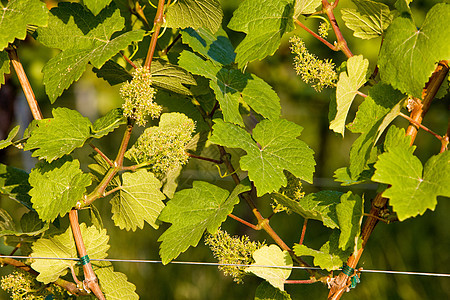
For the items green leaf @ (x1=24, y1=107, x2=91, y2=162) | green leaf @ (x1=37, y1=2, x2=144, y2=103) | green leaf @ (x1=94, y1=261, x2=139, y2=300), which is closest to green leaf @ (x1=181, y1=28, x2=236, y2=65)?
green leaf @ (x1=37, y1=2, x2=144, y2=103)

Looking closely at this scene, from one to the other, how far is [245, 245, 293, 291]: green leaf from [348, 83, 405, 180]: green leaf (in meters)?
0.19

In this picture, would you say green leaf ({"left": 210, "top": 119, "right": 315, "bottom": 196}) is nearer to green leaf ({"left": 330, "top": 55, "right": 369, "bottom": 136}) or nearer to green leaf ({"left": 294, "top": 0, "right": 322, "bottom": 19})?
green leaf ({"left": 330, "top": 55, "right": 369, "bottom": 136})

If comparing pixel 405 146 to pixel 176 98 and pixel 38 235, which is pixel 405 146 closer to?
pixel 176 98

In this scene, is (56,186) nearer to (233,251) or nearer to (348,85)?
(233,251)

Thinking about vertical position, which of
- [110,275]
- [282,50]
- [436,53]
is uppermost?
[436,53]

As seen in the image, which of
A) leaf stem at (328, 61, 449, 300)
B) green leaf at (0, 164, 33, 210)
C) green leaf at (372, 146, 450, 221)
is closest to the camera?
green leaf at (372, 146, 450, 221)

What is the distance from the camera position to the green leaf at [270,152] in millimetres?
792

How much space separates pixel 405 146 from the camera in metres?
0.75

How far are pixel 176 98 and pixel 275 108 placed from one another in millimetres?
260

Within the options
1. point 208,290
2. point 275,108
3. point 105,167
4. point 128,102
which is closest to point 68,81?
point 128,102

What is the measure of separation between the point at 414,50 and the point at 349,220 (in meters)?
0.26

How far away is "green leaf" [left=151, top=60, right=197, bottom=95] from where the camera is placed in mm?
892

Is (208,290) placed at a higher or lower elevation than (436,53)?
lower

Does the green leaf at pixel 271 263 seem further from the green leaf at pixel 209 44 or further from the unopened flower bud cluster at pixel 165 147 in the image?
the green leaf at pixel 209 44
